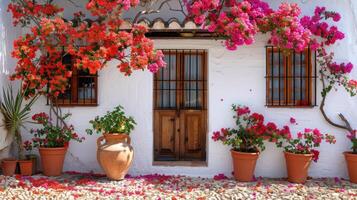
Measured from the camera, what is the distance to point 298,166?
7.68 m

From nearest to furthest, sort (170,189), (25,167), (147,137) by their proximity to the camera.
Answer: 1. (170,189)
2. (25,167)
3. (147,137)

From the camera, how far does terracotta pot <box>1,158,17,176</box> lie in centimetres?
759

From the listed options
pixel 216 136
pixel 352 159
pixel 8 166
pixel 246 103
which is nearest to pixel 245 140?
pixel 216 136

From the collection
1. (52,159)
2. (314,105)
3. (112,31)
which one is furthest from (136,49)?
(314,105)

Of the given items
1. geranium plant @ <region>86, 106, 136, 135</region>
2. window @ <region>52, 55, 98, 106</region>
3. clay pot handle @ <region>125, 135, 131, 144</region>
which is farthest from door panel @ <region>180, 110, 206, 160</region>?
window @ <region>52, 55, 98, 106</region>

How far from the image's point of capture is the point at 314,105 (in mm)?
8211

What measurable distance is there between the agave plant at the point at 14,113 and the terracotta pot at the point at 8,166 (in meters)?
0.26

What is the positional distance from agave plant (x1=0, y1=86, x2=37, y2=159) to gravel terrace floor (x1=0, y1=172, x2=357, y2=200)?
854mm

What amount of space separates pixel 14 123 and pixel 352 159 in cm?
655

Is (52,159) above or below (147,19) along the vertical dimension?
below

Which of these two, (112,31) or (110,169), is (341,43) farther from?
(110,169)

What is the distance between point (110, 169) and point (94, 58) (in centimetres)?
209

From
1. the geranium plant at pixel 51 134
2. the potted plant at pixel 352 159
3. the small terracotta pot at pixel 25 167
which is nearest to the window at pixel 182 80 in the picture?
the geranium plant at pixel 51 134

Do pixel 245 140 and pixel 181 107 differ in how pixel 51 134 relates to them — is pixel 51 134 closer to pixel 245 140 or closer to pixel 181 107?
pixel 181 107
